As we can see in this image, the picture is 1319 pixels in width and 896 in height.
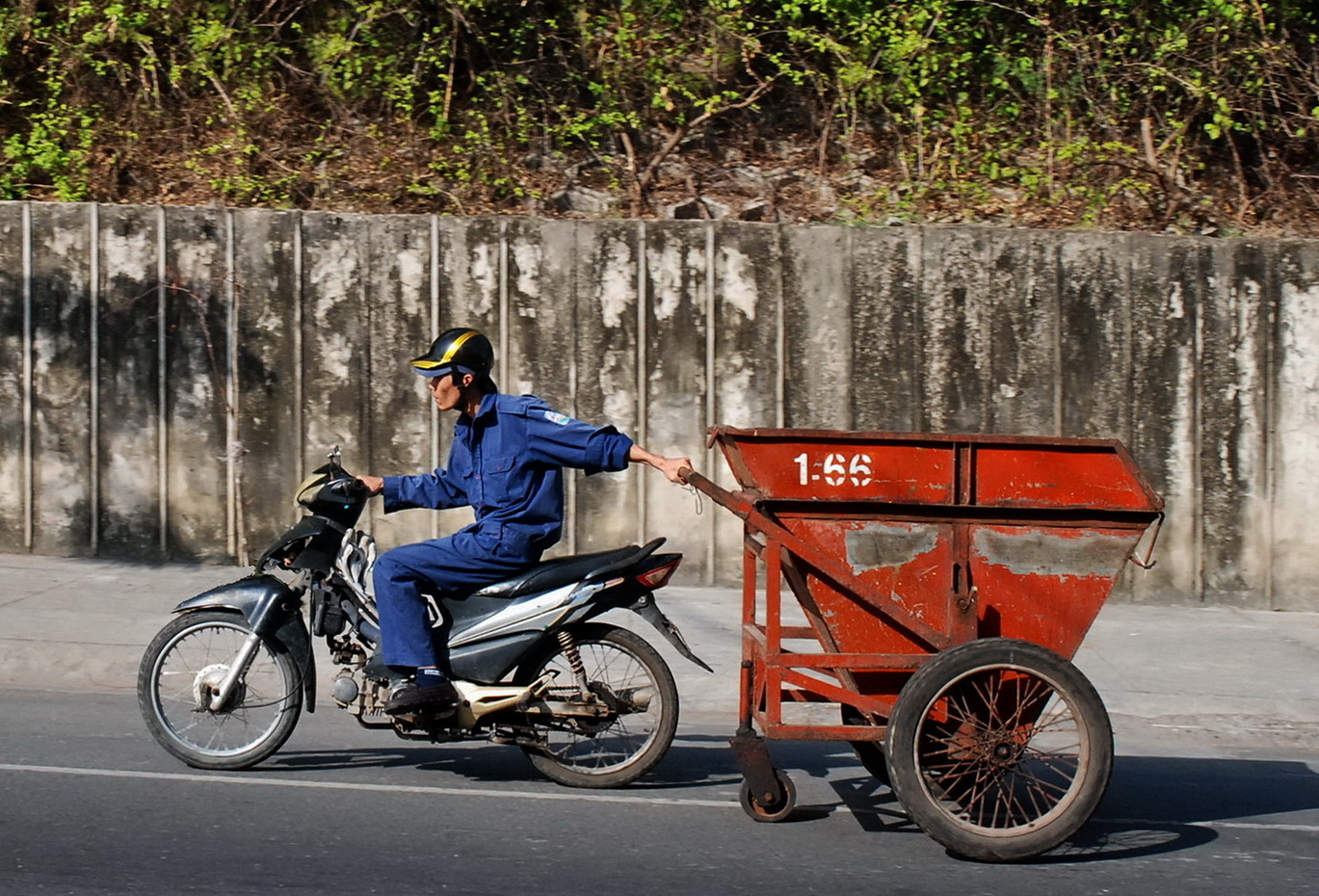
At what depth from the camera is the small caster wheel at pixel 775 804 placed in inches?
215

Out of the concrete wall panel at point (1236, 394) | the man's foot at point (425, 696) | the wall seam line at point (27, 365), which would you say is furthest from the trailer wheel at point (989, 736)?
the wall seam line at point (27, 365)

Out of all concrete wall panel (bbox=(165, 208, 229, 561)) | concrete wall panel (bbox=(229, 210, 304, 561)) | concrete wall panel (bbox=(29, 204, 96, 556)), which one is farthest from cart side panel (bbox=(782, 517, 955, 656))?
concrete wall panel (bbox=(29, 204, 96, 556))

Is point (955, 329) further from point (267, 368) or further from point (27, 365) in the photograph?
point (27, 365)

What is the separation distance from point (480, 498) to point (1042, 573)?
86.2 inches

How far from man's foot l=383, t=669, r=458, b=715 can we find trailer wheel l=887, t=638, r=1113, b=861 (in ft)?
5.70

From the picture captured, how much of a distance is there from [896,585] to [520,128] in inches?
279

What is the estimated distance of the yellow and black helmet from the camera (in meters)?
5.75

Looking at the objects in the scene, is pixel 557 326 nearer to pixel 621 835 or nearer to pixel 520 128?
pixel 520 128

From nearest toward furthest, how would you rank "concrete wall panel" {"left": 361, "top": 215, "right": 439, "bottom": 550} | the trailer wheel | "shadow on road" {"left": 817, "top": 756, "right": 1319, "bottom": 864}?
the trailer wheel < "shadow on road" {"left": 817, "top": 756, "right": 1319, "bottom": 864} < "concrete wall panel" {"left": 361, "top": 215, "right": 439, "bottom": 550}

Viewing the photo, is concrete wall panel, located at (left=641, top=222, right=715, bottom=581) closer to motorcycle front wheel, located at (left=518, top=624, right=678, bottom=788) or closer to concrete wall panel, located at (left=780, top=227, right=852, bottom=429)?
concrete wall panel, located at (left=780, top=227, right=852, bottom=429)

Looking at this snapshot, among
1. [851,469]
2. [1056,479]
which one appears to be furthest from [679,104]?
[1056,479]

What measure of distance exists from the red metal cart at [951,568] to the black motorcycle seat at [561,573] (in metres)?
0.59

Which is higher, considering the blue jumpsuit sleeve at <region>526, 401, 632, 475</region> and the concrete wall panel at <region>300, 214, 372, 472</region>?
the concrete wall panel at <region>300, 214, 372, 472</region>

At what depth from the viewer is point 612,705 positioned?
5.79m
